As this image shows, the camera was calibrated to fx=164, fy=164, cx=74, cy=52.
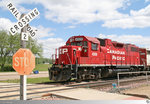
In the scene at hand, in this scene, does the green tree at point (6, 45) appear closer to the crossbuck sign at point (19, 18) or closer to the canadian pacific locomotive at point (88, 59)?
the canadian pacific locomotive at point (88, 59)

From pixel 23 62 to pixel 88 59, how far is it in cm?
1008

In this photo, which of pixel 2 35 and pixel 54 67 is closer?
pixel 54 67

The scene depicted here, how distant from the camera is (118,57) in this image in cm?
1797

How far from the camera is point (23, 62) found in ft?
14.6

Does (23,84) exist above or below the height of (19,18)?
below

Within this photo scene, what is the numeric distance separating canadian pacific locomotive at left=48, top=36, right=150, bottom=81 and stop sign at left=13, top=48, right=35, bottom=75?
8.25 meters

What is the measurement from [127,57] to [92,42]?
6819 mm

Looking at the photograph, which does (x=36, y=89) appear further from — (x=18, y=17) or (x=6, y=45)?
(x=6, y=45)

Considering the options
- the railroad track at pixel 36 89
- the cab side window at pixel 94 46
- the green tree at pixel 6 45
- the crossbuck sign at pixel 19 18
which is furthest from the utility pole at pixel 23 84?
the green tree at pixel 6 45

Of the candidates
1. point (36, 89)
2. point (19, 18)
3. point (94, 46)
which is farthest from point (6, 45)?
point (19, 18)

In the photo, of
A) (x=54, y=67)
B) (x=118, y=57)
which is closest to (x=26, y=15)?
(x=54, y=67)

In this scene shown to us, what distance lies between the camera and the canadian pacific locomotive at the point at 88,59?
512 inches

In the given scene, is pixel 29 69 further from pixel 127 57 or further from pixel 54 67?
pixel 127 57

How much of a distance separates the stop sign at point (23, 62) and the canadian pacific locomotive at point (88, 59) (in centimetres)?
→ 825
